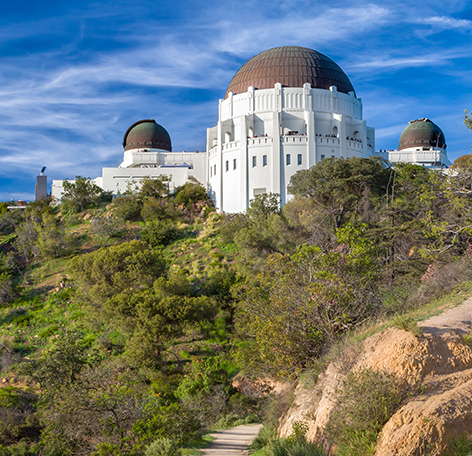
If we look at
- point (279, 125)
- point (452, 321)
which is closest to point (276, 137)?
point (279, 125)

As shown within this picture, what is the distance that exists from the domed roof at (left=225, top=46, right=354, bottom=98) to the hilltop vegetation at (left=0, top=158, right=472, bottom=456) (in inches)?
414

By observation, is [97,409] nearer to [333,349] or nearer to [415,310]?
[333,349]

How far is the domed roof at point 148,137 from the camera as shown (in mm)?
52281

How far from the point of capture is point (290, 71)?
44406 mm

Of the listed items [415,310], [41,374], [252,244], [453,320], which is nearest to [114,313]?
[41,374]

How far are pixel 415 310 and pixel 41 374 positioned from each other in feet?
51.9

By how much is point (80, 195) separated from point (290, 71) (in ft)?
68.2

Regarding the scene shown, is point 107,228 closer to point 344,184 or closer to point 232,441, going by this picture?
point 344,184

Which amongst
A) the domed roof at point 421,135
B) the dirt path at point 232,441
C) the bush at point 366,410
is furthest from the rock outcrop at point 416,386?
the domed roof at point 421,135

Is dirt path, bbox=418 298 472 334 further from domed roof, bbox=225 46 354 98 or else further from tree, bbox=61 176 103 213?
tree, bbox=61 176 103 213

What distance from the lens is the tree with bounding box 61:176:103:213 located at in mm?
47531

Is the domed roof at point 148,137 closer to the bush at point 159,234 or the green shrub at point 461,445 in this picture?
the bush at point 159,234

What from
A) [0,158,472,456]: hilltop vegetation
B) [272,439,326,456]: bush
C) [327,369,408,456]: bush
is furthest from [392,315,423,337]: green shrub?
[272,439,326,456]: bush

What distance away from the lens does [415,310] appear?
523 inches
